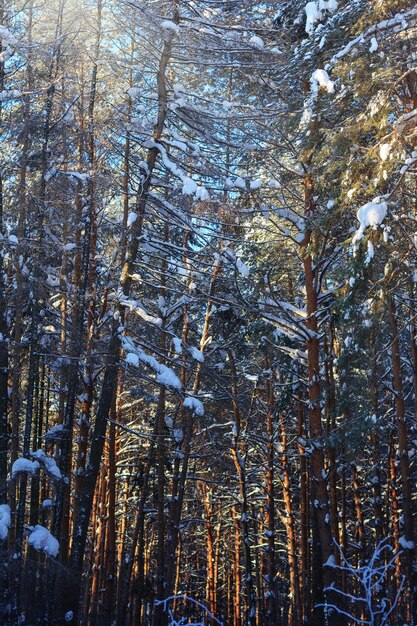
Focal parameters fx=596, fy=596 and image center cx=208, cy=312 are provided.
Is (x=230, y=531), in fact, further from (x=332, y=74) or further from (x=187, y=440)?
(x=332, y=74)

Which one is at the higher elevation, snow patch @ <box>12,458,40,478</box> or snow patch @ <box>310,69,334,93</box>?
snow patch @ <box>310,69,334,93</box>

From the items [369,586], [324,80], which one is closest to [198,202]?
[324,80]

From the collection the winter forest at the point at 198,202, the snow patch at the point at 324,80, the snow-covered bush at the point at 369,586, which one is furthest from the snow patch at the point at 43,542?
the snow patch at the point at 324,80

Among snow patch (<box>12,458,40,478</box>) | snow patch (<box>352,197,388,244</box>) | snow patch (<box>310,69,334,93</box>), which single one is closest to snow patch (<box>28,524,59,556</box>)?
snow patch (<box>12,458,40,478</box>)

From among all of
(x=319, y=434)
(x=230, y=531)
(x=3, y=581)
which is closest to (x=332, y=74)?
(x=319, y=434)

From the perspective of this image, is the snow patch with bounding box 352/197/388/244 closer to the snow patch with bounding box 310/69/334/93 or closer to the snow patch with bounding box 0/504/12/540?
the snow patch with bounding box 310/69/334/93

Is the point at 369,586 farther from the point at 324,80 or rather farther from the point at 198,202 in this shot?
the point at 198,202

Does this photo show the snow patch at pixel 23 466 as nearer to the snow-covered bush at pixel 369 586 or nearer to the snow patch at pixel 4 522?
the snow patch at pixel 4 522

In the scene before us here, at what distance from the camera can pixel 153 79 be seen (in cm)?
1138

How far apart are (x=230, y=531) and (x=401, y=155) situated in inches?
1047

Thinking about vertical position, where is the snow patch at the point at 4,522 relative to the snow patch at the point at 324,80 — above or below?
below

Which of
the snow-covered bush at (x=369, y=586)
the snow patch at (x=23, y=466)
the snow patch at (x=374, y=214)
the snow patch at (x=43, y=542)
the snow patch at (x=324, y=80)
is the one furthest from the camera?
the snow patch at (x=23, y=466)

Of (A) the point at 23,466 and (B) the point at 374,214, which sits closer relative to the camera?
(B) the point at 374,214

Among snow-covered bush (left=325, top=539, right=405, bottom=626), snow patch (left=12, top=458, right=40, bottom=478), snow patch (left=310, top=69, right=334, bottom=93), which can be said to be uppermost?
snow patch (left=310, top=69, right=334, bottom=93)
